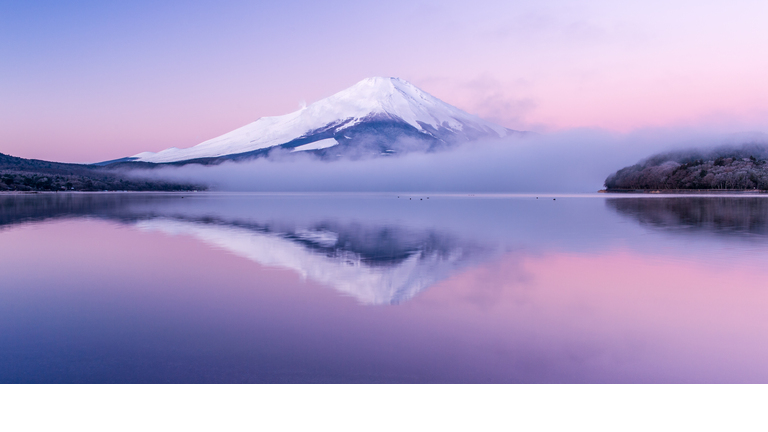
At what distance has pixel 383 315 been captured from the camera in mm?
9188

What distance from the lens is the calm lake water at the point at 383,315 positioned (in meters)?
6.66

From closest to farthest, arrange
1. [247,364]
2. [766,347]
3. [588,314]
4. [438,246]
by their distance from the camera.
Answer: [247,364] → [766,347] → [588,314] → [438,246]

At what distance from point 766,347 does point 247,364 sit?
7733 mm

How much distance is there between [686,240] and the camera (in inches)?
874

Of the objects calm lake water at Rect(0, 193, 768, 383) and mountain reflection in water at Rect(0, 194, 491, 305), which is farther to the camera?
mountain reflection in water at Rect(0, 194, 491, 305)

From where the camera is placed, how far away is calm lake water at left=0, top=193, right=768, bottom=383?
21.9ft

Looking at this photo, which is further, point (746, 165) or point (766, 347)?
point (746, 165)

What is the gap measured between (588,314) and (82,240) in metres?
21.4

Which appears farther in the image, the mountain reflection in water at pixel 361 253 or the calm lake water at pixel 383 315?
the mountain reflection in water at pixel 361 253

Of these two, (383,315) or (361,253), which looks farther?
(361,253)
